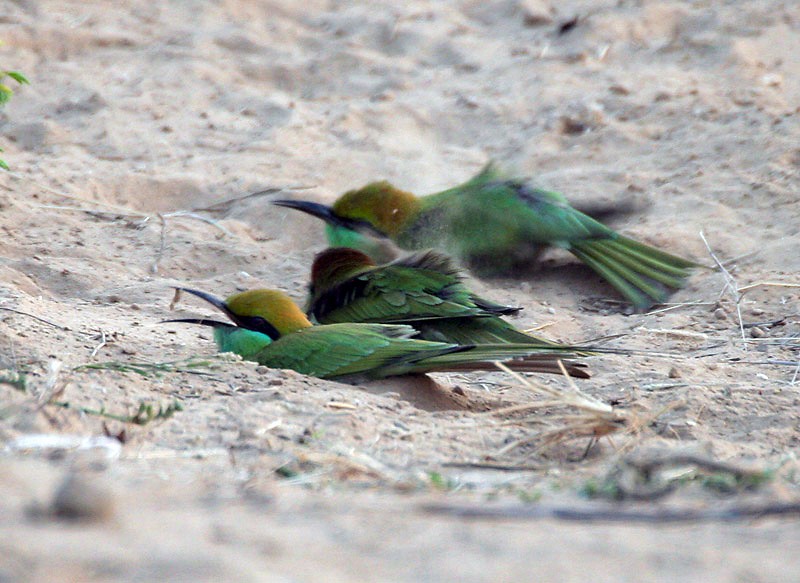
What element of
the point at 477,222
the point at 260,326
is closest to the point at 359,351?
the point at 260,326

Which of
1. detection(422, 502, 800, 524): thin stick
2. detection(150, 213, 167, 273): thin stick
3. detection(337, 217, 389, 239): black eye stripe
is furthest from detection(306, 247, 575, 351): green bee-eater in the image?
detection(422, 502, 800, 524): thin stick

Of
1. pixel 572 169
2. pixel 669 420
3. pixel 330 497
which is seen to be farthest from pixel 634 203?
pixel 330 497

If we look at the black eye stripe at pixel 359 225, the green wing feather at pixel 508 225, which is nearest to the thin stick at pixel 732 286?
the green wing feather at pixel 508 225

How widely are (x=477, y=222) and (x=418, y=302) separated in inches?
46.4

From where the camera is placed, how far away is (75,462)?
2.20 meters

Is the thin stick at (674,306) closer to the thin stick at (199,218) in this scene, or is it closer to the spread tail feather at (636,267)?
the spread tail feather at (636,267)

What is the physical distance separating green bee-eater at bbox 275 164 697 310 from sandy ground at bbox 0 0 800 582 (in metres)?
0.15

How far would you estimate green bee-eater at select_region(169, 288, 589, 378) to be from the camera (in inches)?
134

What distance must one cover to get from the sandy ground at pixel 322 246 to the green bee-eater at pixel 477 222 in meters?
0.15

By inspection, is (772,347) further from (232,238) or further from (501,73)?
(501,73)

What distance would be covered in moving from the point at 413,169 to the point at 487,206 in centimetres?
72

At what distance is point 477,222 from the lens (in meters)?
5.04

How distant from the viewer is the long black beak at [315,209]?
196 inches

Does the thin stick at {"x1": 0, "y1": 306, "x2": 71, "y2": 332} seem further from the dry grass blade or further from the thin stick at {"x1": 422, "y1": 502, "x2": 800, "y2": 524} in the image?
the thin stick at {"x1": 422, "y1": 502, "x2": 800, "y2": 524}
